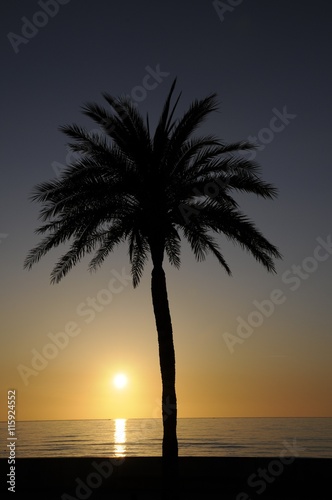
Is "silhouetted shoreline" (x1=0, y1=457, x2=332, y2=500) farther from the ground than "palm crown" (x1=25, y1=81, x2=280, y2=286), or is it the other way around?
"palm crown" (x1=25, y1=81, x2=280, y2=286)

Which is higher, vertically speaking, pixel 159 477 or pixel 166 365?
pixel 166 365

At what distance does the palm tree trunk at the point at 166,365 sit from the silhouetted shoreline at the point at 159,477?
2.47 metres

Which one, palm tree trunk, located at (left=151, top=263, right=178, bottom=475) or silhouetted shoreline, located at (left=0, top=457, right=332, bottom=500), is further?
silhouetted shoreline, located at (left=0, top=457, right=332, bottom=500)

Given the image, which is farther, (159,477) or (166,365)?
(159,477)

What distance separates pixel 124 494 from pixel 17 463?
11.1 feet

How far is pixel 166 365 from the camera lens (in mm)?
17062

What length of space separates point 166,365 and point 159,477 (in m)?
4.63

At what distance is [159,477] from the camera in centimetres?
1969

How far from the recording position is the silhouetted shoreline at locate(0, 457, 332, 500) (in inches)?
729

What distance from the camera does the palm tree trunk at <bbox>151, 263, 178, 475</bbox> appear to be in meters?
16.5

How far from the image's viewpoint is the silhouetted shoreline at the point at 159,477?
18516 mm

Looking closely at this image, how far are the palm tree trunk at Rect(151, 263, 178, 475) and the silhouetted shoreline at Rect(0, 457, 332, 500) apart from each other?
2474 millimetres

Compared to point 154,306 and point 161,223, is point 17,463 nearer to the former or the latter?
point 154,306

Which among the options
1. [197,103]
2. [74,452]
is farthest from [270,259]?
[74,452]
